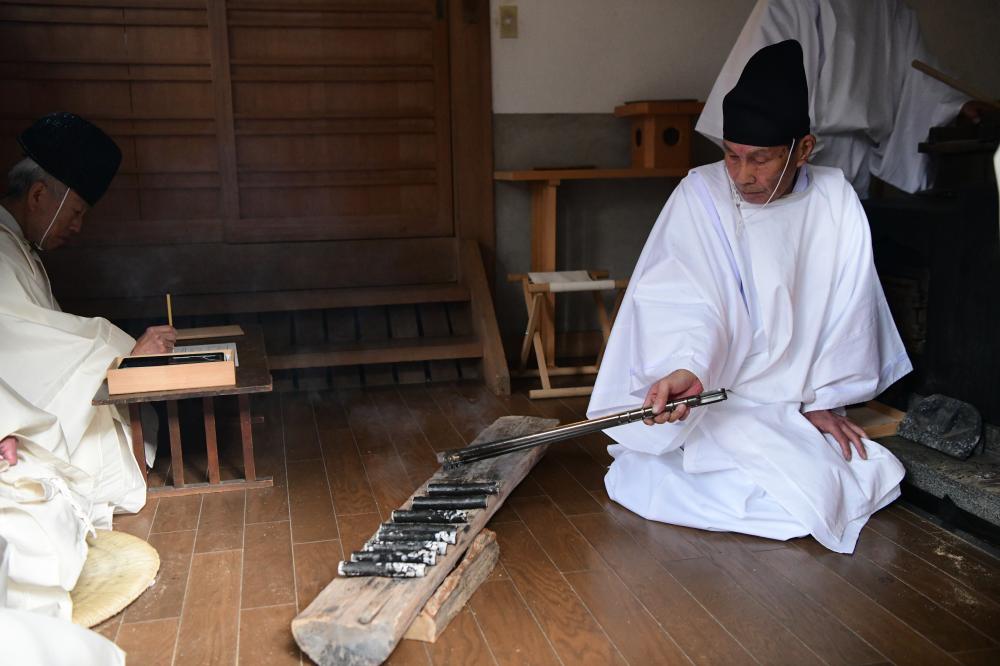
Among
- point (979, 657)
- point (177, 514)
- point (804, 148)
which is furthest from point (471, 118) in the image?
point (979, 657)

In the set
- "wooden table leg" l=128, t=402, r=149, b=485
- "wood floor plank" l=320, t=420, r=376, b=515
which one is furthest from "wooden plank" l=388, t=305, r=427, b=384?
"wooden table leg" l=128, t=402, r=149, b=485

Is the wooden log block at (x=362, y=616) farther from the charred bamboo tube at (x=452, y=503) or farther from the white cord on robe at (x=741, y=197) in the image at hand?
the white cord on robe at (x=741, y=197)

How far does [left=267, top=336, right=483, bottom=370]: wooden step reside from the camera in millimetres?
4738

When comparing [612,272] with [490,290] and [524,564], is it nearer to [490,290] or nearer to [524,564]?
[490,290]

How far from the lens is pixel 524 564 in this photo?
2.79m

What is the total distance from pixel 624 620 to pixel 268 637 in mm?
891

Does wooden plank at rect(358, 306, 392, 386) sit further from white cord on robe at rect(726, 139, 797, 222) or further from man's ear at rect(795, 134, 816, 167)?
man's ear at rect(795, 134, 816, 167)

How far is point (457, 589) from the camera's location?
2486 millimetres

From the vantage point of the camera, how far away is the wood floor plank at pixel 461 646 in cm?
226

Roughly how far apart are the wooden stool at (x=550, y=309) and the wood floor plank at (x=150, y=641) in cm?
248

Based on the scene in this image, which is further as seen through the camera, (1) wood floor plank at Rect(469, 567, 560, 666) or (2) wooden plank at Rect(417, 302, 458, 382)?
(2) wooden plank at Rect(417, 302, 458, 382)

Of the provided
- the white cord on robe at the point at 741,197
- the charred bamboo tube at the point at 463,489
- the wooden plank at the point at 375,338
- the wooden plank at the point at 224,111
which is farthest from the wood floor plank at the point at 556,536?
the wooden plank at the point at 224,111

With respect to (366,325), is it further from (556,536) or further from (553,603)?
(553,603)

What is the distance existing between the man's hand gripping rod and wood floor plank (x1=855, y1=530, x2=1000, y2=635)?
2.20 feet
